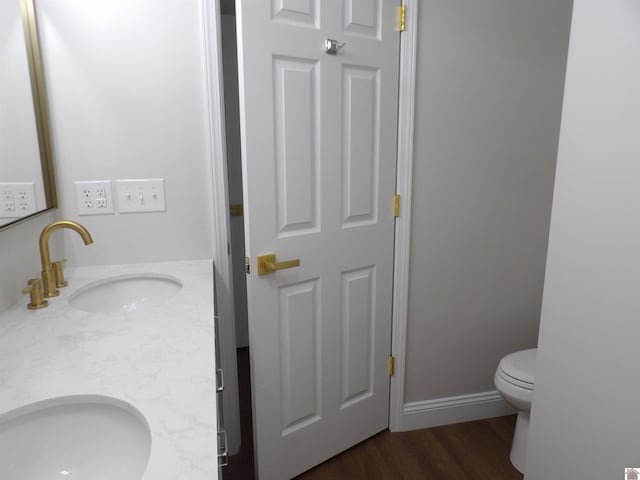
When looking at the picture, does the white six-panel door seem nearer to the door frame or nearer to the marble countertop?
the door frame

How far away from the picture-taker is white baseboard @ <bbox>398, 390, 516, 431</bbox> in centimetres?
206

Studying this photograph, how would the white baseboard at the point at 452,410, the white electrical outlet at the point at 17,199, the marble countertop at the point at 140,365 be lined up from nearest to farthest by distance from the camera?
the marble countertop at the point at 140,365 → the white electrical outlet at the point at 17,199 → the white baseboard at the point at 452,410

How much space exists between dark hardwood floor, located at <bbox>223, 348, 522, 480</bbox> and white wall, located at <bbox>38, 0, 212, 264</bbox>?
42.5 inches

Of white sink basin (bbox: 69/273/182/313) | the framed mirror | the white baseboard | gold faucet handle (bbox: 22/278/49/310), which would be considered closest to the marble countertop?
gold faucet handle (bbox: 22/278/49/310)

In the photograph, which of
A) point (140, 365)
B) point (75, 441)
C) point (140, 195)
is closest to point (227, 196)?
point (140, 195)

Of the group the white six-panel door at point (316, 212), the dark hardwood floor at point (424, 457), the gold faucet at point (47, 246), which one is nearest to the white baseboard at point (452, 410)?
the dark hardwood floor at point (424, 457)

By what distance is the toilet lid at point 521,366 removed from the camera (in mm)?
1757

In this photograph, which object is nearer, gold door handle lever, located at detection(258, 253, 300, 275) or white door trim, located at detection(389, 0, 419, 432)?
gold door handle lever, located at detection(258, 253, 300, 275)

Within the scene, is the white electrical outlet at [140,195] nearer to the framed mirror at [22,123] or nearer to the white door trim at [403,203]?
the framed mirror at [22,123]

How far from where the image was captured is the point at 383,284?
188cm

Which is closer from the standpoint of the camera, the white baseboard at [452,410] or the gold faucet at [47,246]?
the gold faucet at [47,246]

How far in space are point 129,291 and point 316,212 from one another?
0.76m

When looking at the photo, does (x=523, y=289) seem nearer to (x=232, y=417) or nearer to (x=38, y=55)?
(x=232, y=417)

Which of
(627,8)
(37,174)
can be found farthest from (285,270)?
(627,8)
